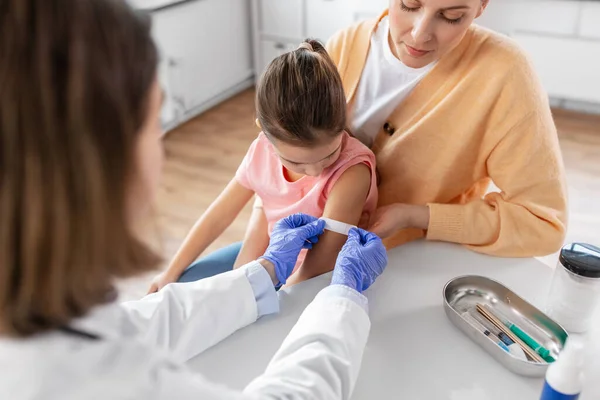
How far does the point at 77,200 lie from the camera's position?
1.62ft

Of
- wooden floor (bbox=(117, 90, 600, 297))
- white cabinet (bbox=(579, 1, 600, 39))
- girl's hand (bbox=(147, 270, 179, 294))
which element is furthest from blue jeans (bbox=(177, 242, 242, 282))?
white cabinet (bbox=(579, 1, 600, 39))

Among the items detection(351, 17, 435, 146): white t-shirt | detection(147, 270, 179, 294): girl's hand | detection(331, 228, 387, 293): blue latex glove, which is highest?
detection(351, 17, 435, 146): white t-shirt

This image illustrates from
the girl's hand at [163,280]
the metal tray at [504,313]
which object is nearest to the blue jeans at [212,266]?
the girl's hand at [163,280]

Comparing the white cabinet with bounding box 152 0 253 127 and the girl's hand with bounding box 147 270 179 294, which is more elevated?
the girl's hand with bounding box 147 270 179 294

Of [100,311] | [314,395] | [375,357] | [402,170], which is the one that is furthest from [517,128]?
[100,311]

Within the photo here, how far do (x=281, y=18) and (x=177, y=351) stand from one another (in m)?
3.07

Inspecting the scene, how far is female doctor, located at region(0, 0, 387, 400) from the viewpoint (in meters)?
0.46

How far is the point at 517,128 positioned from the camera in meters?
1.00

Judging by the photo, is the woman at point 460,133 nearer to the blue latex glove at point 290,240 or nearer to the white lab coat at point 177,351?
the blue latex glove at point 290,240

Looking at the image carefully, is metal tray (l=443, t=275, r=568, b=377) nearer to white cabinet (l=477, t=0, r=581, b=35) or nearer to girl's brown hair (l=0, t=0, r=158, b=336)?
girl's brown hair (l=0, t=0, r=158, b=336)

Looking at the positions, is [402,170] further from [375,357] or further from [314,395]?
[314,395]

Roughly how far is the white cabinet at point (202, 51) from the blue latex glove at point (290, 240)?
216cm

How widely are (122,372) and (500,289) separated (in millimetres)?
622

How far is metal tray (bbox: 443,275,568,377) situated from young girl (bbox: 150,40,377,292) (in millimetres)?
229
